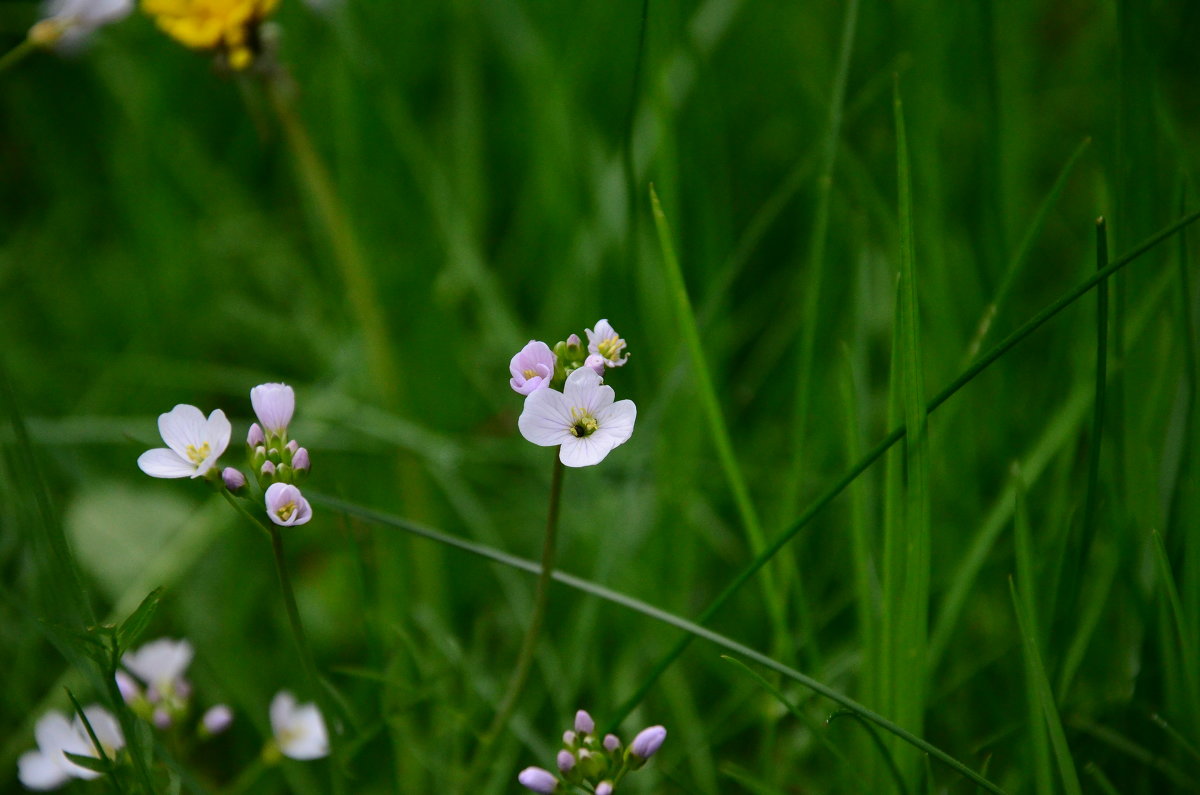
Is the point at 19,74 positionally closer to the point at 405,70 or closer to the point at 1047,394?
the point at 405,70

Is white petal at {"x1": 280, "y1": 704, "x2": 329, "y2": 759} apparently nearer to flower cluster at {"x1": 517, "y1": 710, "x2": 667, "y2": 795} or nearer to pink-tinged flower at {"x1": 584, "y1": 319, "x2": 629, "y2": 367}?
flower cluster at {"x1": 517, "y1": 710, "x2": 667, "y2": 795}

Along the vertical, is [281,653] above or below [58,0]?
below

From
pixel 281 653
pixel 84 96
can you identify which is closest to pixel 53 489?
pixel 281 653

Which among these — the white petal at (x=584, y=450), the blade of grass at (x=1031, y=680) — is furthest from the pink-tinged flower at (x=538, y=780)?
the blade of grass at (x=1031, y=680)

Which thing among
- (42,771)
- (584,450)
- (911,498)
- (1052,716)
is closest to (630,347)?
(911,498)

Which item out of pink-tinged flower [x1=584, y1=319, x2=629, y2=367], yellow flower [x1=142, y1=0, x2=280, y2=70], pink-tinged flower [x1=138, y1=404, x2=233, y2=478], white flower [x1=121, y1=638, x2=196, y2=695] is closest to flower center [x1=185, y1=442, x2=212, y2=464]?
pink-tinged flower [x1=138, y1=404, x2=233, y2=478]

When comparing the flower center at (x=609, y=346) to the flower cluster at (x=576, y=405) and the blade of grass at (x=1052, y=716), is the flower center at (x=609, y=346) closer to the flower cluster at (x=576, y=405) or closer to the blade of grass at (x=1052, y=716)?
the flower cluster at (x=576, y=405)
